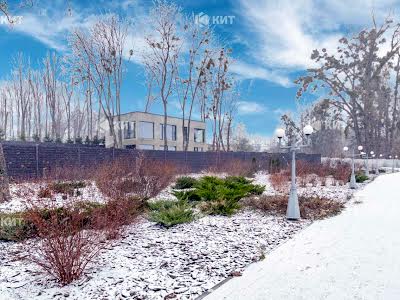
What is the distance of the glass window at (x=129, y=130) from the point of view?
27642 millimetres

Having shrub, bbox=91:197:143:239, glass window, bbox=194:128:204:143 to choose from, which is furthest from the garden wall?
glass window, bbox=194:128:204:143

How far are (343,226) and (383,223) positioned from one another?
991 millimetres

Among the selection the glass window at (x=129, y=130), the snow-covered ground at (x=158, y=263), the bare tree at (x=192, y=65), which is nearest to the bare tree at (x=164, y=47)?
the bare tree at (x=192, y=65)

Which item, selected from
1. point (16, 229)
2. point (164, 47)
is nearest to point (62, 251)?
point (16, 229)

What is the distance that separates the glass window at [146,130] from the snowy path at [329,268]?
77.5 ft

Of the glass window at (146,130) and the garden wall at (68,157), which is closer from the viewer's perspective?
the garden wall at (68,157)

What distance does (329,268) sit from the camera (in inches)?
137

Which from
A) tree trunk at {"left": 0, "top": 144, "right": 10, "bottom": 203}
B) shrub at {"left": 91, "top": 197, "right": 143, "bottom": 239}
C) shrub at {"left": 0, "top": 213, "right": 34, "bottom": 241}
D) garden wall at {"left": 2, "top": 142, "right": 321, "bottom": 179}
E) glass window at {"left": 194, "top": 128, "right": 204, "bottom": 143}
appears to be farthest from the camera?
glass window at {"left": 194, "top": 128, "right": 204, "bottom": 143}

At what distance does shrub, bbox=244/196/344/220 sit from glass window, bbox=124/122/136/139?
2181 centimetres

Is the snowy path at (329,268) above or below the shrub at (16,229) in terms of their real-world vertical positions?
below

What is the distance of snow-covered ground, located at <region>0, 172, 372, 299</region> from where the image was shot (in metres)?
2.84

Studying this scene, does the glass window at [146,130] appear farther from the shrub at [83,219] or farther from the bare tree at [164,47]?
Answer: the shrub at [83,219]

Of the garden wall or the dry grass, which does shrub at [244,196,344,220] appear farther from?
the garden wall

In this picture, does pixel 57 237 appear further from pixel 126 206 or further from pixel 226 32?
pixel 226 32
